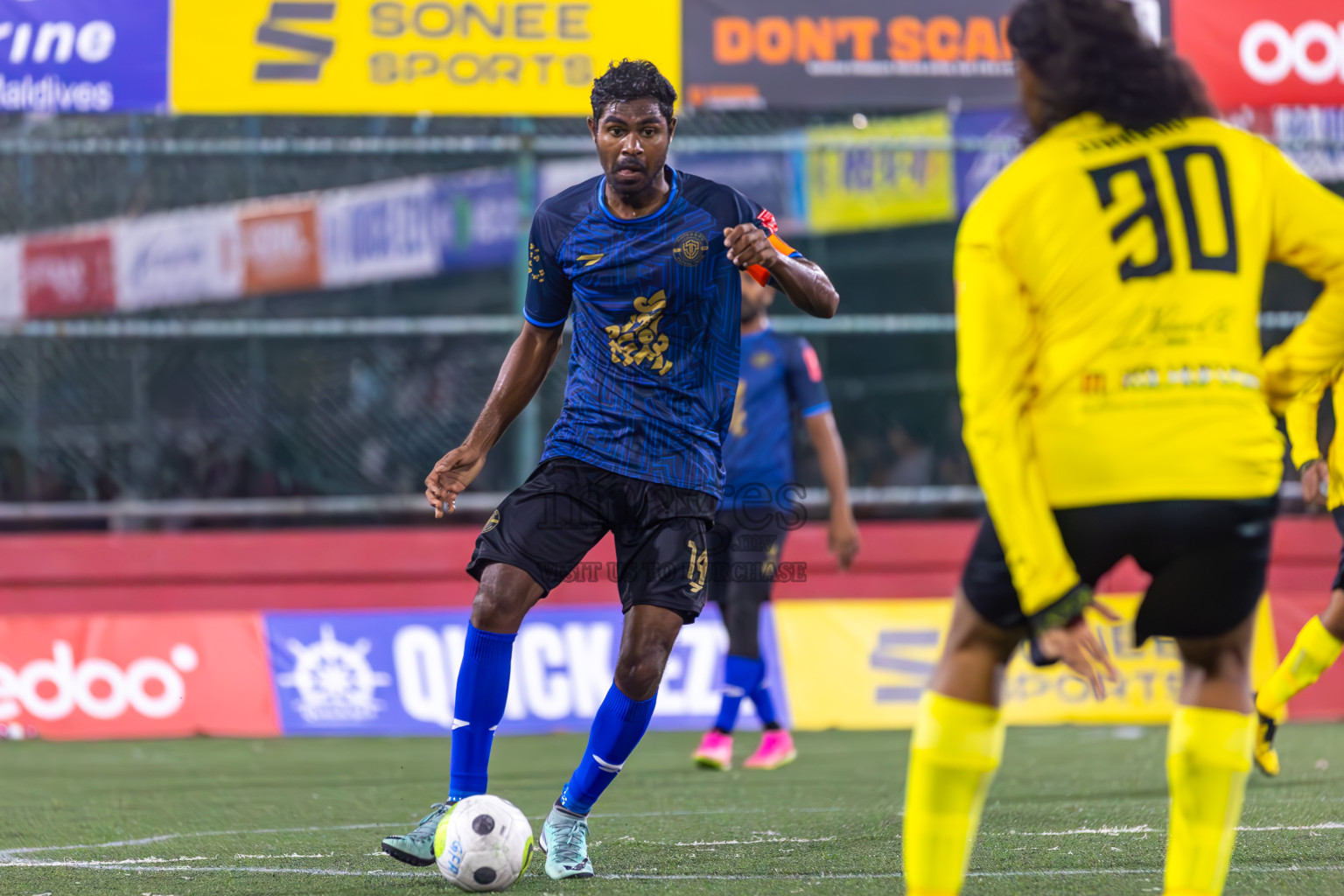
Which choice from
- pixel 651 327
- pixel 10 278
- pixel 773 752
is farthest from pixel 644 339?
pixel 10 278

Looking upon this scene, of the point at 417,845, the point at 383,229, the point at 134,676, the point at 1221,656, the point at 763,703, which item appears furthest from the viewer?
the point at 383,229

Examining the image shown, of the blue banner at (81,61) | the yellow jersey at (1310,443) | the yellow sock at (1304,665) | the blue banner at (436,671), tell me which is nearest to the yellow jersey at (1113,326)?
the yellow jersey at (1310,443)

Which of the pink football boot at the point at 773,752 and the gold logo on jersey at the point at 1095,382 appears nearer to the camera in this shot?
the gold logo on jersey at the point at 1095,382

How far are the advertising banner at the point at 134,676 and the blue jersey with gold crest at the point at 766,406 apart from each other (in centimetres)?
362

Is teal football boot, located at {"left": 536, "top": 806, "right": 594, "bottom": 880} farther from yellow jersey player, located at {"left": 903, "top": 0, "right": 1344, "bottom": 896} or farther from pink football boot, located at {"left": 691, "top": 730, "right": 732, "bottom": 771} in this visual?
pink football boot, located at {"left": 691, "top": 730, "right": 732, "bottom": 771}

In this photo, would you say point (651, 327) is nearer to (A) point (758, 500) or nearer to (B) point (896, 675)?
(A) point (758, 500)

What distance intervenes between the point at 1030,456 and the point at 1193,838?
2.60 ft

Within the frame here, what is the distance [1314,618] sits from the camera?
19.9ft

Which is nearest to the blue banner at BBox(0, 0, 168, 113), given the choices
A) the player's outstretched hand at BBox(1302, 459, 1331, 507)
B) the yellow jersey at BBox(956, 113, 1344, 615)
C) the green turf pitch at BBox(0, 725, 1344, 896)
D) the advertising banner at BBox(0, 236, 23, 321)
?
the advertising banner at BBox(0, 236, 23, 321)

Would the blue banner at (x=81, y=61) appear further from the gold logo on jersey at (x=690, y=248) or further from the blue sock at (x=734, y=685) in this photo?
the gold logo on jersey at (x=690, y=248)

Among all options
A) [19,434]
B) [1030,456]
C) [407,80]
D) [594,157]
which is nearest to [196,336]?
[19,434]

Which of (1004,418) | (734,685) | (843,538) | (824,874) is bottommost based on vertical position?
(734,685)

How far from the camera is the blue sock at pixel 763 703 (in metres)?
7.64

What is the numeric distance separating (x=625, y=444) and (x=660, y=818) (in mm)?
1716
